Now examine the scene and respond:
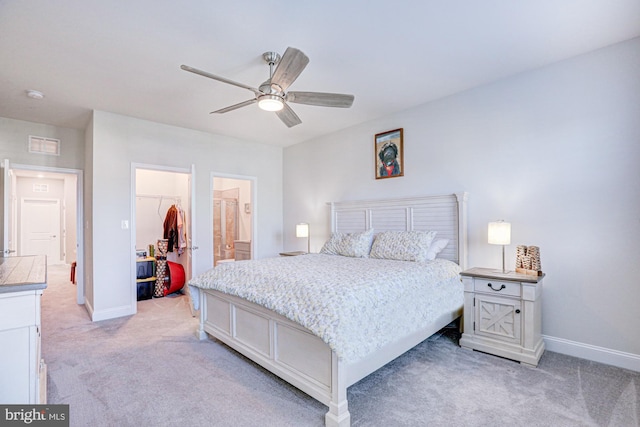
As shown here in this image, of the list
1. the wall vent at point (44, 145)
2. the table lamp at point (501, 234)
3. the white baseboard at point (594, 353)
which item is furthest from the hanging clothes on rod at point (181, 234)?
the white baseboard at point (594, 353)

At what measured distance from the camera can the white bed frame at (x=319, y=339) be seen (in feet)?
6.40

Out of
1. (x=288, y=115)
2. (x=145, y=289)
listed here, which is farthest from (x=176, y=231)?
(x=288, y=115)

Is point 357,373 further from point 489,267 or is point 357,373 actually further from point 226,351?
point 489,267

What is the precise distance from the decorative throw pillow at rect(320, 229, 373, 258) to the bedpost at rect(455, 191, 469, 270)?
1.06 metres

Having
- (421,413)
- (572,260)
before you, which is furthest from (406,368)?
(572,260)

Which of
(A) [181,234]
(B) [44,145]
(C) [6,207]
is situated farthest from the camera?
(A) [181,234]

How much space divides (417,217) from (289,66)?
247 cm

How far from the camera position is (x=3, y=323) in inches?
55.1

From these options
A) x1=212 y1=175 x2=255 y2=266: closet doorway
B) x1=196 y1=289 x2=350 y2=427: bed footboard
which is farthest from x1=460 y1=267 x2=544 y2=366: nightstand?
x1=212 y1=175 x2=255 y2=266: closet doorway

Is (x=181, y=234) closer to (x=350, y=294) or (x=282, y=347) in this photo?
(x=282, y=347)

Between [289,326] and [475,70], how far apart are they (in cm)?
299

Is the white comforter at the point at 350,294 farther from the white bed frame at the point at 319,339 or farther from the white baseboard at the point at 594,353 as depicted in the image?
the white baseboard at the point at 594,353

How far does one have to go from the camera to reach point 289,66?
2.22 m

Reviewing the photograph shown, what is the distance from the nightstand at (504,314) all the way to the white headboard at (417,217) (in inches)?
20.8
